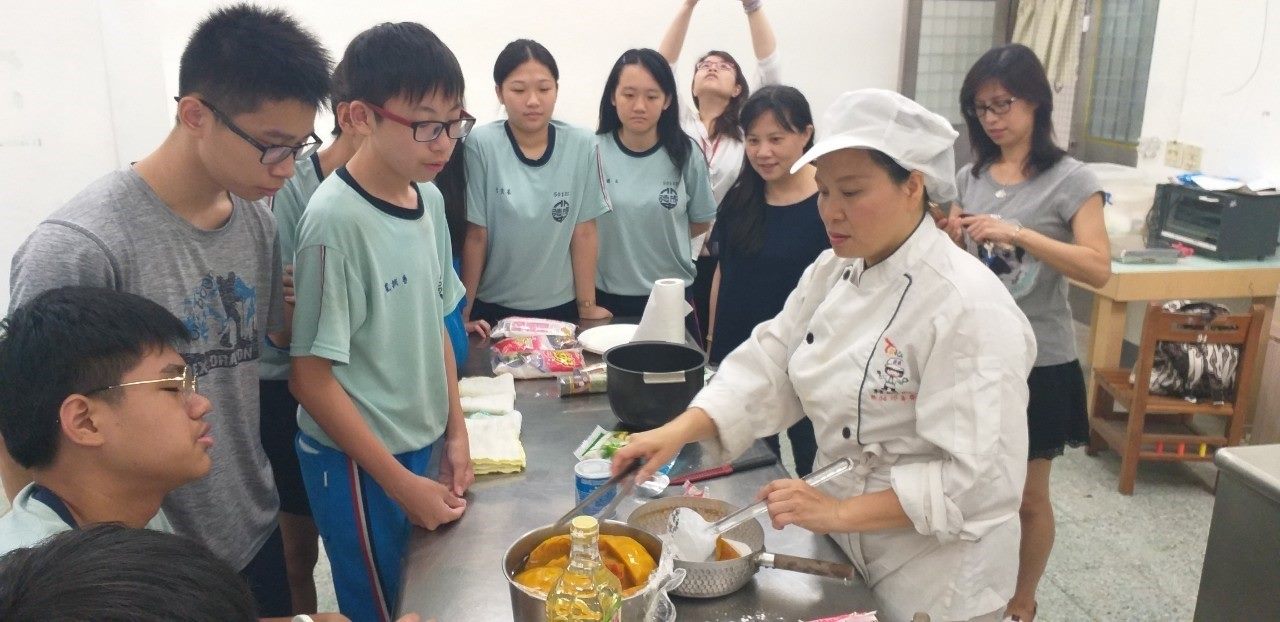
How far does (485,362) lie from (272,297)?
702 millimetres

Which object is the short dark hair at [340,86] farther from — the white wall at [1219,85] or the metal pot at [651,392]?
the white wall at [1219,85]

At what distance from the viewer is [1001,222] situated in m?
2.02

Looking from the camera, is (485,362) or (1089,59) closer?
(485,362)

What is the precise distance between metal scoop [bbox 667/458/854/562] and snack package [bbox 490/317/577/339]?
1.06 meters

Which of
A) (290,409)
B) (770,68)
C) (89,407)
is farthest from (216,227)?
(770,68)

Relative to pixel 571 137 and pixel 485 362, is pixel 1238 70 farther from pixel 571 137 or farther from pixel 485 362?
pixel 485 362

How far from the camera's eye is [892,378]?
3.83ft

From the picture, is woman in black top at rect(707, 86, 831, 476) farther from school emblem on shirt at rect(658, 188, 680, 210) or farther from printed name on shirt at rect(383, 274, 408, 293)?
printed name on shirt at rect(383, 274, 408, 293)

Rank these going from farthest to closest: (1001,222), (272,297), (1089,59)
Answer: (1089,59) → (1001,222) → (272,297)

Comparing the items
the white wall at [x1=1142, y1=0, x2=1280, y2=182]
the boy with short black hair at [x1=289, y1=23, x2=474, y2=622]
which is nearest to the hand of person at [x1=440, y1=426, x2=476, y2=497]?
the boy with short black hair at [x1=289, y1=23, x2=474, y2=622]

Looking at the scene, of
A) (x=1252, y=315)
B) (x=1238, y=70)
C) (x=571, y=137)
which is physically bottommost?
(x=1252, y=315)

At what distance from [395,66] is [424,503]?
27.5 inches

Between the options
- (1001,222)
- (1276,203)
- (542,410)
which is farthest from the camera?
(1276,203)

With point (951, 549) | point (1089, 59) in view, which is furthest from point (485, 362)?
point (1089, 59)
